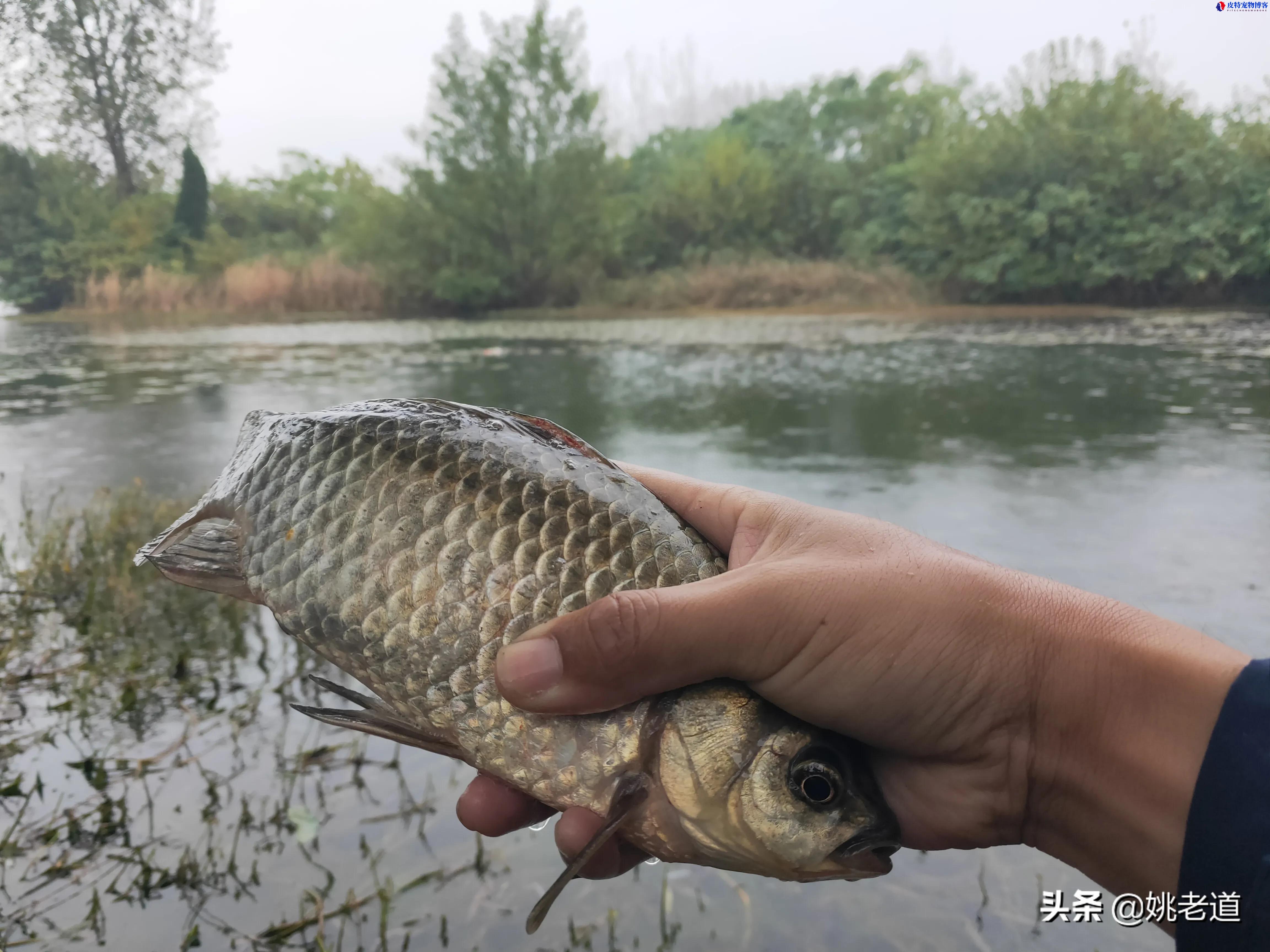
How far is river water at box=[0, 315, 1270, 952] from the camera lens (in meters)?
1.32

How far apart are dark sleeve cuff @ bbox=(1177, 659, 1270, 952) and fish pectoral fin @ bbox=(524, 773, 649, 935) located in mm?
454

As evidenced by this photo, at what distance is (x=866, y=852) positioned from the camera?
707mm

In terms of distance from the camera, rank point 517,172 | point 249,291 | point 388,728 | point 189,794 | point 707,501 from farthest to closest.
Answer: point 517,172 < point 249,291 < point 189,794 < point 707,501 < point 388,728

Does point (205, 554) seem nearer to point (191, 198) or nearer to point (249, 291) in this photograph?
point (191, 198)

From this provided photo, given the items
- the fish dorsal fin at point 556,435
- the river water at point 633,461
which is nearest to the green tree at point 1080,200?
the river water at point 633,461

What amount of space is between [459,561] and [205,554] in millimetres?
336

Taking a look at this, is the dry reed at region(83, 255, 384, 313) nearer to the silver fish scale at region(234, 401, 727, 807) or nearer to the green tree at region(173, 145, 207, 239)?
the green tree at region(173, 145, 207, 239)

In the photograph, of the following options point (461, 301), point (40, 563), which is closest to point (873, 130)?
point (461, 301)

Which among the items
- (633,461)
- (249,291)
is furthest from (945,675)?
(249,291)

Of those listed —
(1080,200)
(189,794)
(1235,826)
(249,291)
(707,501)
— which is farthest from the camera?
(1080,200)

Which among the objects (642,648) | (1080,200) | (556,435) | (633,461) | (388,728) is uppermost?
(1080,200)

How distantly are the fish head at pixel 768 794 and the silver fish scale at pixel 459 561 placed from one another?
5cm

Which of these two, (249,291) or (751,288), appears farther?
(751,288)

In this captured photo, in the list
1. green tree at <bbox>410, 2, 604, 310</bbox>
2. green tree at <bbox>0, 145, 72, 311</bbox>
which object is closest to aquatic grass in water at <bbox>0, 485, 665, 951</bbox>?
green tree at <bbox>0, 145, 72, 311</bbox>
